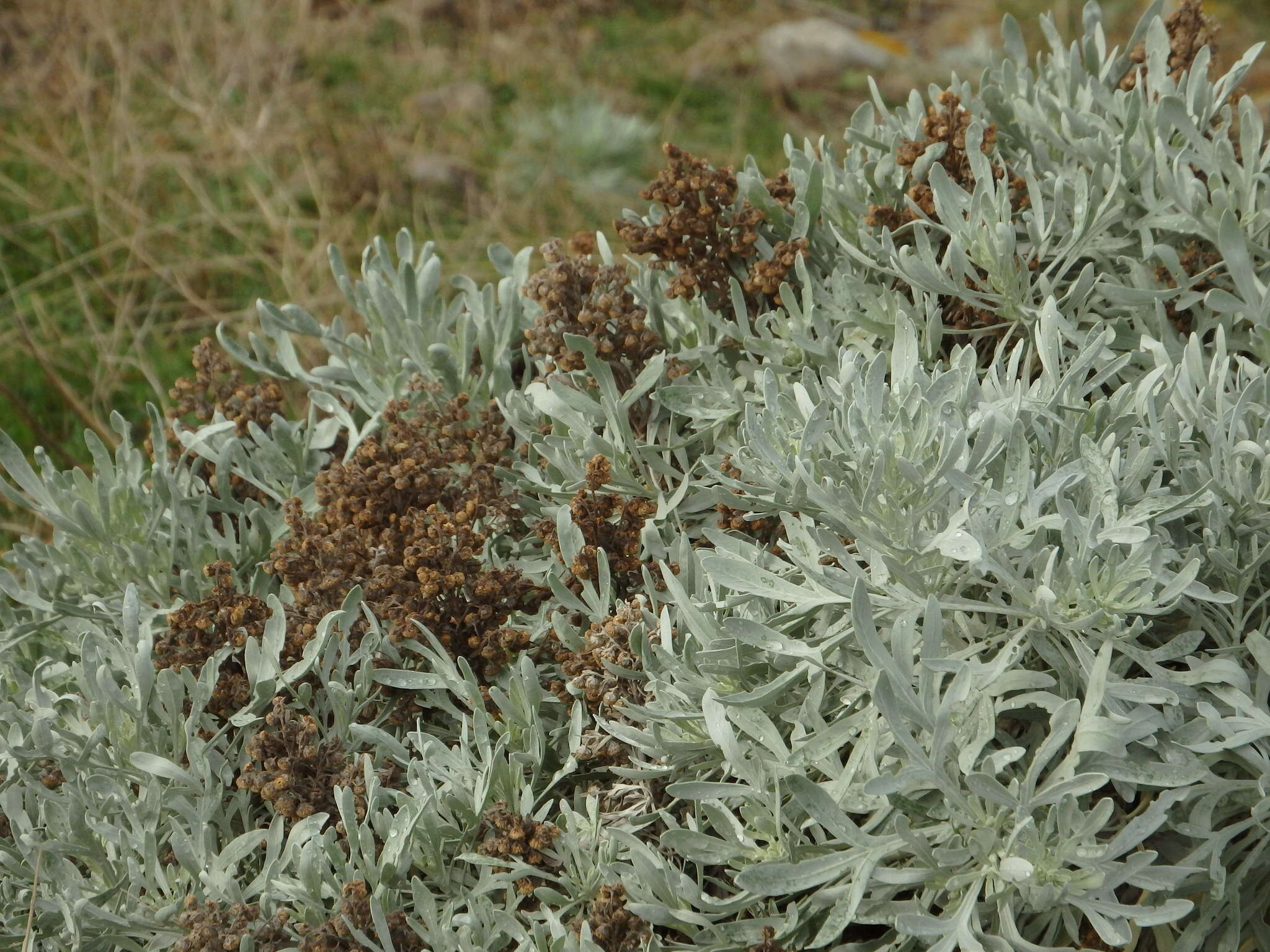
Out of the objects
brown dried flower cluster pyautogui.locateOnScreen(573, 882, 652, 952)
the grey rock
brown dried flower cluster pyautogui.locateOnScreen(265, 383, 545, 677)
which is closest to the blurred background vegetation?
the grey rock

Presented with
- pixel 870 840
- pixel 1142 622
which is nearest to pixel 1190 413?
pixel 1142 622

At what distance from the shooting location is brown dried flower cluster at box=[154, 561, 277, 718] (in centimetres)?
219

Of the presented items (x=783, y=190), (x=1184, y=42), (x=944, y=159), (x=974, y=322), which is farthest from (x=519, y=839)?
(x=1184, y=42)

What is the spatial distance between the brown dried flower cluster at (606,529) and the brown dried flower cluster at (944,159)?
29.9 inches

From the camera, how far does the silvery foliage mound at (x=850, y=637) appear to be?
5.36 feet

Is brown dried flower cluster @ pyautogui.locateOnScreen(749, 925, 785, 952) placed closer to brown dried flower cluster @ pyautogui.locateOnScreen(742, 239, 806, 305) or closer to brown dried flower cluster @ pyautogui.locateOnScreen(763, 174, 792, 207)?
brown dried flower cluster @ pyautogui.locateOnScreen(742, 239, 806, 305)

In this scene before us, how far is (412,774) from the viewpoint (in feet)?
6.41

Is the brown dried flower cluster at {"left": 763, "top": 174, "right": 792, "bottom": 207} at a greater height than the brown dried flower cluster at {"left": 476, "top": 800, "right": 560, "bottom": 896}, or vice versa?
the brown dried flower cluster at {"left": 763, "top": 174, "right": 792, "bottom": 207}

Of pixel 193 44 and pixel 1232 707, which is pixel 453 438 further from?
pixel 193 44

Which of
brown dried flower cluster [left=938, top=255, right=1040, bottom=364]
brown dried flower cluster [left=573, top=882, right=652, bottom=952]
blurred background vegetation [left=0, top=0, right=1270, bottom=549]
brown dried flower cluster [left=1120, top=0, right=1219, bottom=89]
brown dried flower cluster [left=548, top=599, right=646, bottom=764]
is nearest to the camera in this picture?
brown dried flower cluster [left=573, top=882, right=652, bottom=952]

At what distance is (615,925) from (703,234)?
4.38ft

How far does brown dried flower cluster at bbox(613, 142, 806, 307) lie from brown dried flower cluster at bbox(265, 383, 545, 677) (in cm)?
48

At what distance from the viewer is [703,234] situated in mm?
2412

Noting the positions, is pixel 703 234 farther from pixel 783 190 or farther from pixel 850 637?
pixel 850 637
